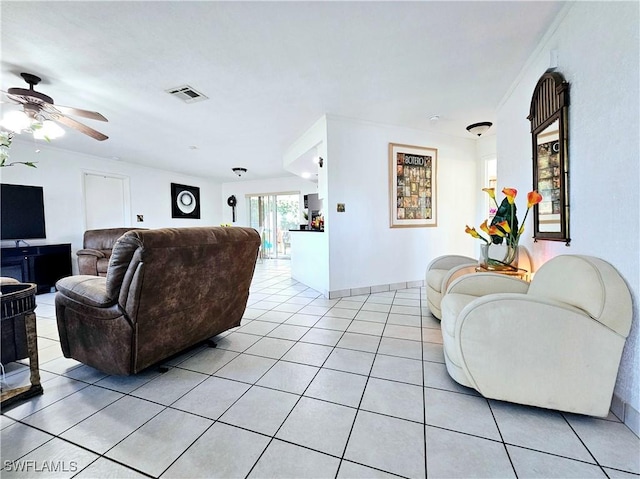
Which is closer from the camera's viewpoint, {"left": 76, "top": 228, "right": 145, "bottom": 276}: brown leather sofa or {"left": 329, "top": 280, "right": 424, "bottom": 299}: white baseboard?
{"left": 329, "top": 280, "right": 424, "bottom": 299}: white baseboard

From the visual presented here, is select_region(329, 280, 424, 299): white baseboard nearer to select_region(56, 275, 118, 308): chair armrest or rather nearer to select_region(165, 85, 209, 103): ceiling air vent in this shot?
select_region(56, 275, 118, 308): chair armrest

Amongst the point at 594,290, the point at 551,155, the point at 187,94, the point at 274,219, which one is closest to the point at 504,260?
the point at 551,155

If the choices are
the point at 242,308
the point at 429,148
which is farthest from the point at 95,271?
the point at 429,148

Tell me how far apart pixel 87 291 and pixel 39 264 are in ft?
12.1

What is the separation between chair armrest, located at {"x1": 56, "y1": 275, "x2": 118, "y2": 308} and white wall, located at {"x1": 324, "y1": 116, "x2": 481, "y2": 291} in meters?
2.42

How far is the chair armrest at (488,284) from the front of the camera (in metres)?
1.95

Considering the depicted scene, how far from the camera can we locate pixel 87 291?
1.66 m

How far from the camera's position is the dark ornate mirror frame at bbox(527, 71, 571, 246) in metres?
1.75

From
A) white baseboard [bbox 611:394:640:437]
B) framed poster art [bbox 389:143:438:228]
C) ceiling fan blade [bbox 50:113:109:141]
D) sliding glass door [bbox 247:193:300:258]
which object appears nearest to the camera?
white baseboard [bbox 611:394:640:437]

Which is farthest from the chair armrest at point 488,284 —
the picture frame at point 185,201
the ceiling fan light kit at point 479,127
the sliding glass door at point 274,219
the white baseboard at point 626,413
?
the picture frame at point 185,201

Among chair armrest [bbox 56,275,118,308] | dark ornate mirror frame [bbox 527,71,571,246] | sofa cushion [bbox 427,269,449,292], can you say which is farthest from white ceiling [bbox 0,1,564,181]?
sofa cushion [bbox 427,269,449,292]

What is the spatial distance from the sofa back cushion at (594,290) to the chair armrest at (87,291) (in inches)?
98.1

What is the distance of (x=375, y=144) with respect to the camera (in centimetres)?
378

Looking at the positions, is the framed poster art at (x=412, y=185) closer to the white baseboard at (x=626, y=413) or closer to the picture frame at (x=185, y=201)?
the white baseboard at (x=626, y=413)
